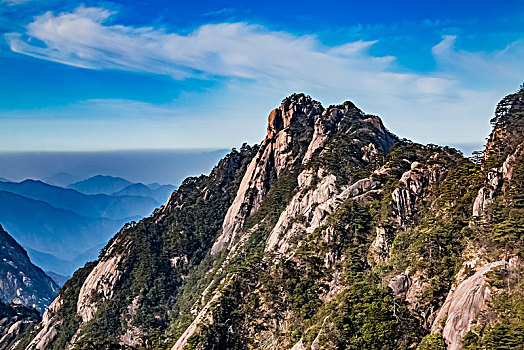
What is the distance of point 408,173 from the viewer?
206 feet

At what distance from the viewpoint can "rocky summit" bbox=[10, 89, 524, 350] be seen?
139ft

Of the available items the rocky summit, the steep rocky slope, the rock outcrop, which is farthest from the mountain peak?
the steep rocky slope

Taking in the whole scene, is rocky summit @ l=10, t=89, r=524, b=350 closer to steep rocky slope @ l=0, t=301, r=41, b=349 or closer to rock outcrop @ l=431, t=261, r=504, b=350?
rock outcrop @ l=431, t=261, r=504, b=350

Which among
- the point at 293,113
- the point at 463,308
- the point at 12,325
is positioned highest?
the point at 293,113

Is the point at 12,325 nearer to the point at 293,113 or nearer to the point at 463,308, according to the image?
the point at 293,113

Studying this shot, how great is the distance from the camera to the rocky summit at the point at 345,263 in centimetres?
4225

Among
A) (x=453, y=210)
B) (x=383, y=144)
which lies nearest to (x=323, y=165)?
(x=383, y=144)

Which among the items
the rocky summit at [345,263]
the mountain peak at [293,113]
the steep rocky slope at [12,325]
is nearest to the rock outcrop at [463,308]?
the rocky summit at [345,263]

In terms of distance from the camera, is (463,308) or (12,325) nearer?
(463,308)

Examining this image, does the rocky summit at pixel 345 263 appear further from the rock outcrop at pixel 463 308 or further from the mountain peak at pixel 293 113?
the mountain peak at pixel 293 113

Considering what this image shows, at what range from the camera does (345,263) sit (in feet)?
190

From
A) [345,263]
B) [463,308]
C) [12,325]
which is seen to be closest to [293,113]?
[345,263]

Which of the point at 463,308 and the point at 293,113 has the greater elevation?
the point at 293,113

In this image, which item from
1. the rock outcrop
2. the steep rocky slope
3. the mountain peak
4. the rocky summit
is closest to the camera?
the rock outcrop
